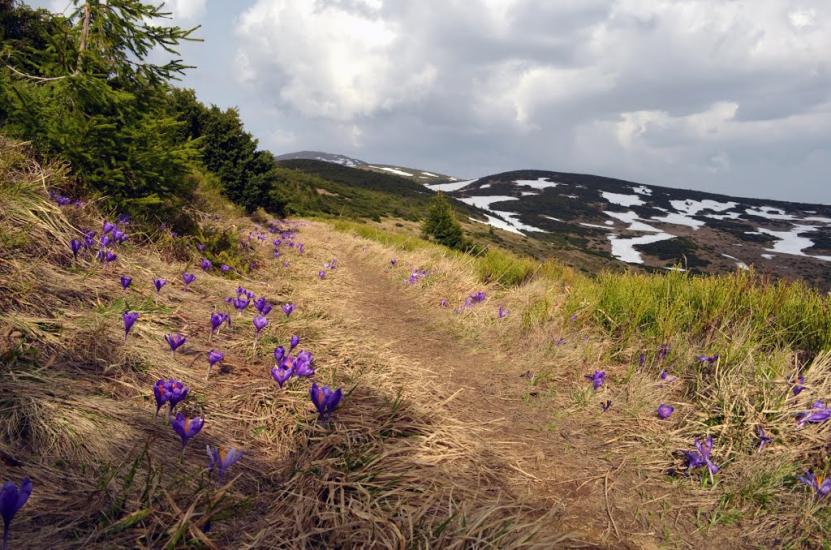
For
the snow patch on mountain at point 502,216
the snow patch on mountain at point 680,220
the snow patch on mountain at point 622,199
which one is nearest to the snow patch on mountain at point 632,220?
the snow patch on mountain at point 680,220

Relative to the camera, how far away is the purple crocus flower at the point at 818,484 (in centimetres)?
180

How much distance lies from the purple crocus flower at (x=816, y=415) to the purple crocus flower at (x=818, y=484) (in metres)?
0.43

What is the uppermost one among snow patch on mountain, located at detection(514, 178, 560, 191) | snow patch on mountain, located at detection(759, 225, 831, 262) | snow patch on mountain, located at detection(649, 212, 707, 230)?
snow patch on mountain, located at detection(514, 178, 560, 191)

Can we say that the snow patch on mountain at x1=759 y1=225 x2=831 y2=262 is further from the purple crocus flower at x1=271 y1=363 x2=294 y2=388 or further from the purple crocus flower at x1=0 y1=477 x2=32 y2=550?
the purple crocus flower at x1=0 y1=477 x2=32 y2=550

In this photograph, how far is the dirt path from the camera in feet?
5.96

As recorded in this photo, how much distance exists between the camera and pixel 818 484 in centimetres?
184

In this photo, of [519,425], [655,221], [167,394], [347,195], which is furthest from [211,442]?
[655,221]

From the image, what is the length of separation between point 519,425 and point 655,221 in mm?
139474

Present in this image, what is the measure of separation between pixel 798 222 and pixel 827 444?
173 meters

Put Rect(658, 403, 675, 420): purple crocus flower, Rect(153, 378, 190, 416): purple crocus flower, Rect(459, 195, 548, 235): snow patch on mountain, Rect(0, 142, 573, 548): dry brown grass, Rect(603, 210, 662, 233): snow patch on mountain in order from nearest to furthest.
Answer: Rect(0, 142, 573, 548): dry brown grass
Rect(153, 378, 190, 416): purple crocus flower
Rect(658, 403, 675, 420): purple crocus flower
Rect(459, 195, 548, 235): snow patch on mountain
Rect(603, 210, 662, 233): snow patch on mountain

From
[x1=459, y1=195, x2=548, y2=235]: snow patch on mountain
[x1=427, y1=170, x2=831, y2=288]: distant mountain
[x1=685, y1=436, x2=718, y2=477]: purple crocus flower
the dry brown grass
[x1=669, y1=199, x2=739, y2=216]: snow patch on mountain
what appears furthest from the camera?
[x1=669, y1=199, x2=739, y2=216]: snow patch on mountain

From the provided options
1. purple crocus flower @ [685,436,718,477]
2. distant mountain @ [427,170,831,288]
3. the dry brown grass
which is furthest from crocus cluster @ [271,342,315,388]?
distant mountain @ [427,170,831,288]

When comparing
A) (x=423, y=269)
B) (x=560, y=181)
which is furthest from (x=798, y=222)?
(x=423, y=269)

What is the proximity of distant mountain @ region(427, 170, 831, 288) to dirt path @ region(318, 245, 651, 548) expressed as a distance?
79020 mm
